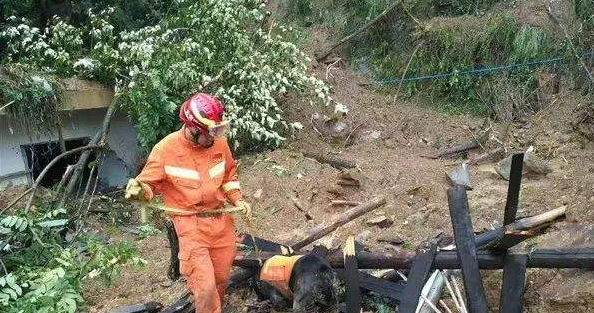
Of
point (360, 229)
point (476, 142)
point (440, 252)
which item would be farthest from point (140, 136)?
point (440, 252)

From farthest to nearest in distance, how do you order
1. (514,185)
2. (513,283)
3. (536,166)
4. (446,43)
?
(446,43) → (536,166) → (514,185) → (513,283)

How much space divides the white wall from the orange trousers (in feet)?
16.1

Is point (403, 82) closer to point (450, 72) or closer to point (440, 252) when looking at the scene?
point (450, 72)

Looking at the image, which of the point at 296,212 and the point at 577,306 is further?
the point at 296,212

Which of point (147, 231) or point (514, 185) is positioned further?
point (147, 231)

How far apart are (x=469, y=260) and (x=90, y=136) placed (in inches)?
295

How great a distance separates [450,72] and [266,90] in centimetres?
392

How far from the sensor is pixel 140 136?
812 centimetres

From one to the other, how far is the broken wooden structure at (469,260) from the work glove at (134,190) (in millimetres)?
1391

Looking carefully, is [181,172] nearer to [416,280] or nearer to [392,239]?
[416,280]

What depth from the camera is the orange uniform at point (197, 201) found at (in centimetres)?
399

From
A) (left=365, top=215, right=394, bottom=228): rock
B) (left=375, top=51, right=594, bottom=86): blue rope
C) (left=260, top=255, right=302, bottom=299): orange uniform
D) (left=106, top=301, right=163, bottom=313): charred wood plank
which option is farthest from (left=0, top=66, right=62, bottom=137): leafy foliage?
(left=375, top=51, right=594, bottom=86): blue rope

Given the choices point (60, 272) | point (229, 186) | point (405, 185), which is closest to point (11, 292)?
point (60, 272)

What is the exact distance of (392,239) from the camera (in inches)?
210
